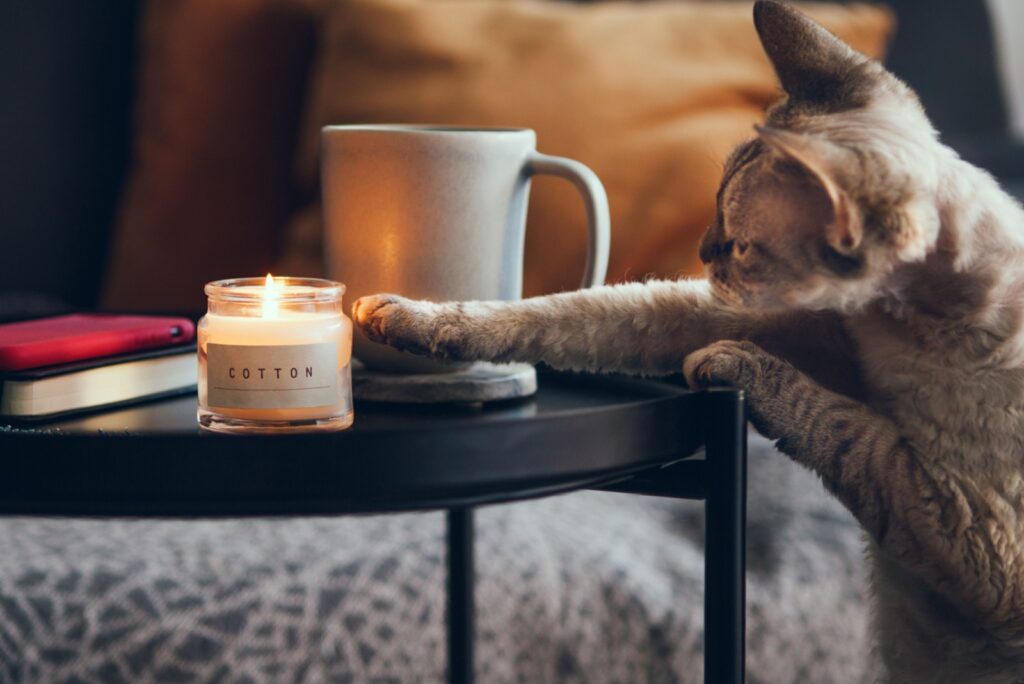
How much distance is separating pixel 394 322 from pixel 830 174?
240mm

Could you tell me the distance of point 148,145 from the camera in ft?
4.79

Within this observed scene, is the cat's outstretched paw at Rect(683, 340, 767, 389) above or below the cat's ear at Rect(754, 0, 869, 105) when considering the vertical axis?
below

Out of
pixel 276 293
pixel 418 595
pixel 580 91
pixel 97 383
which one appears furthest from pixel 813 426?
pixel 580 91

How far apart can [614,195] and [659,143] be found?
80 mm

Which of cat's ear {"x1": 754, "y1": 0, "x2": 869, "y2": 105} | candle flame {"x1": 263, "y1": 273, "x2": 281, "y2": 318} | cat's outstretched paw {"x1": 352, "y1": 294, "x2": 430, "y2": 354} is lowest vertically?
cat's outstretched paw {"x1": 352, "y1": 294, "x2": 430, "y2": 354}

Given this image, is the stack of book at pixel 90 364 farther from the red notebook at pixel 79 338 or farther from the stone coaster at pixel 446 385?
the stone coaster at pixel 446 385

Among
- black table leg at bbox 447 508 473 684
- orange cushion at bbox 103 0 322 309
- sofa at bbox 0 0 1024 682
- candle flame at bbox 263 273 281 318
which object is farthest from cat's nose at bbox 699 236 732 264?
orange cushion at bbox 103 0 322 309

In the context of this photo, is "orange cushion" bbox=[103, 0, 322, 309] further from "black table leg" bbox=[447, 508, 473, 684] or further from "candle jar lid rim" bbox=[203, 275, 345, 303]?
"candle jar lid rim" bbox=[203, 275, 345, 303]

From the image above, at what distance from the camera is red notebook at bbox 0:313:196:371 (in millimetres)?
631

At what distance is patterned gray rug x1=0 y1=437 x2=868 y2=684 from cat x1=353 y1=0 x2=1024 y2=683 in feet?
1.47

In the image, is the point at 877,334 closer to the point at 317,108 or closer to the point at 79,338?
the point at 79,338

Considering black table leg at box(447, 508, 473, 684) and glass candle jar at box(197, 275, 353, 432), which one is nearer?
glass candle jar at box(197, 275, 353, 432)

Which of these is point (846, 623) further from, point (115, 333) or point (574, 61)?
point (115, 333)

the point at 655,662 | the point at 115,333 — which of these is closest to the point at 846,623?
the point at 655,662
